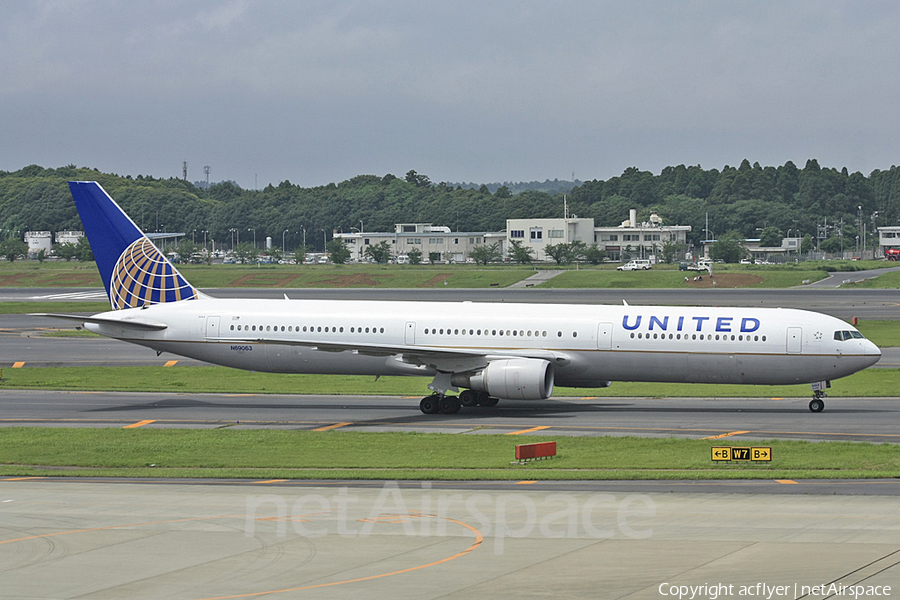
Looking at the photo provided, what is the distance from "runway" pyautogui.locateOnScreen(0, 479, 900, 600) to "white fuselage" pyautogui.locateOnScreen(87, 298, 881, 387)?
15.3 m

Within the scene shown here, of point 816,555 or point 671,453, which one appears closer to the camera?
point 816,555

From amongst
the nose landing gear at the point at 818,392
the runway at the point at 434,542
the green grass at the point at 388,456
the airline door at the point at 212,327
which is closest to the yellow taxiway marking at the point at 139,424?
the green grass at the point at 388,456

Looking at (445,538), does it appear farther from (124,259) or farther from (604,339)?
(124,259)

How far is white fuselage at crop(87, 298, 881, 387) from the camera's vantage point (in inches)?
1558

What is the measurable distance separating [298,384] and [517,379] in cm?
1531

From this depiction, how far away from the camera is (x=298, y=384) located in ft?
166

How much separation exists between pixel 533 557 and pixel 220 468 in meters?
13.1

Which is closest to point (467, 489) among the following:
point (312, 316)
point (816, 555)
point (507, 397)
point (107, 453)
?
point (816, 555)

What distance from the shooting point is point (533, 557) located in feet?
59.6

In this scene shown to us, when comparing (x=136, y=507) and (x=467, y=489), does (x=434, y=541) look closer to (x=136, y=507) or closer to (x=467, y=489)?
(x=467, y=489)
